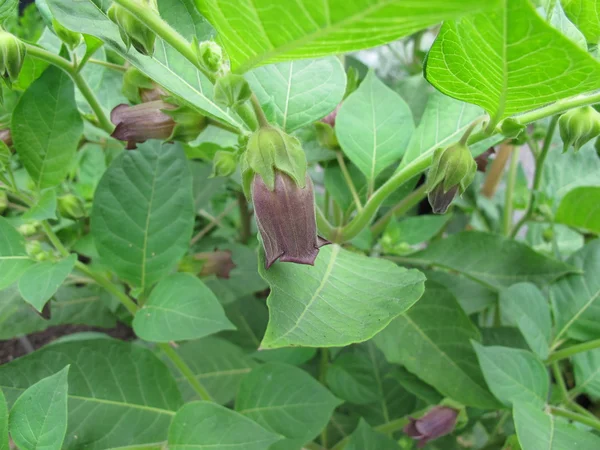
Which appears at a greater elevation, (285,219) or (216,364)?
(285,219)

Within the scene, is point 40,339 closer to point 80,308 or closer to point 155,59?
point 80,308

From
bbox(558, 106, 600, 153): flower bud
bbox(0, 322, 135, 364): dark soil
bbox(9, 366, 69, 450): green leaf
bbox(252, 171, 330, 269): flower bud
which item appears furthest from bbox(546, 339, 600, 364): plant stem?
bbox(0, 322, 135, 364): dark soil

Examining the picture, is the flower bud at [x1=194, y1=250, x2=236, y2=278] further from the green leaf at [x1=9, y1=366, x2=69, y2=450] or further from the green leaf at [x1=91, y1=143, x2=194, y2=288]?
the green leaf at [x1=9, y1=366, x2=69, y2=450]

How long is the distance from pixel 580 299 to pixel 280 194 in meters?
0.42

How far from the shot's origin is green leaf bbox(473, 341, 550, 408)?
1.55 feet

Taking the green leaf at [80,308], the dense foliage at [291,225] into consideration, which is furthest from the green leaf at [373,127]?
the green leaf at [80,308]

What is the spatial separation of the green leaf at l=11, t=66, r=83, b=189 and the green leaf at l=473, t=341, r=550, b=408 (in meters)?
0.44

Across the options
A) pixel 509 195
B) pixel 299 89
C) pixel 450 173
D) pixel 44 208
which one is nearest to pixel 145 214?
pixel 44 208

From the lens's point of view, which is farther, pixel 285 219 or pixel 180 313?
pixel 180 313

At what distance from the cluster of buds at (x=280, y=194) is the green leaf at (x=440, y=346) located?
0.23 meters

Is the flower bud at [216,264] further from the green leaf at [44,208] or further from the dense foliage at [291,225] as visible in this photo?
the green leaf at [44,208]

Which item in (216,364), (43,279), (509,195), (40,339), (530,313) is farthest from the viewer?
(40,339)

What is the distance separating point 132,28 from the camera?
0.31m

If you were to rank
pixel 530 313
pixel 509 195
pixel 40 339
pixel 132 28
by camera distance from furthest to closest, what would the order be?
1. pixel 40 339
2. pixel 509 195
3. pixel 530 313
4. pixel 132 28
